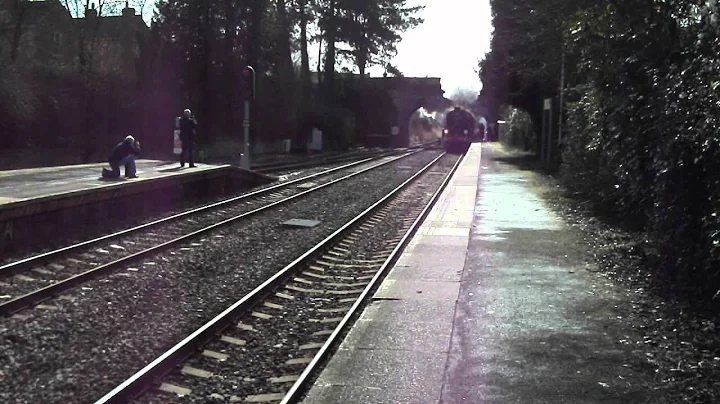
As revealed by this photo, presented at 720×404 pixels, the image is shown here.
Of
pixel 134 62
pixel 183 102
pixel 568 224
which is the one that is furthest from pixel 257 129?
pixel 568 224

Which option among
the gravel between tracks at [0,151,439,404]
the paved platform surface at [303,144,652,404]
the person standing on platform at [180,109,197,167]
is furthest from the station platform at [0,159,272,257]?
the paved platform surface at [303,144,652,404]

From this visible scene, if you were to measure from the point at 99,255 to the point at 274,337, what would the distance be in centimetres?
457

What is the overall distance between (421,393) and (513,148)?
52418mm

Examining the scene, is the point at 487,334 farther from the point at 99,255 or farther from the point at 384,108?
the point at 384,108

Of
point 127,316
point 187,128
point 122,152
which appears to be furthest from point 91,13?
point 127,316

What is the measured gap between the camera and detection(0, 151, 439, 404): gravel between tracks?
5.57 meters

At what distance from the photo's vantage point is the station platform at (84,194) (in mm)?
11500

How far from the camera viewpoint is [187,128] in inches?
771

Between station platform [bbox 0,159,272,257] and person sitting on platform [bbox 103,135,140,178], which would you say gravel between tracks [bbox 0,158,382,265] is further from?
person sitting on platform [bbox 103,135,140,178]

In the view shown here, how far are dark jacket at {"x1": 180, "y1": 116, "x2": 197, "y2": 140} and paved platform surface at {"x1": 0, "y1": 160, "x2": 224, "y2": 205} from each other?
2.84 feet

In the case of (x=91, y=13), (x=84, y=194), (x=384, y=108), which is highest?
(x=91, y=13)

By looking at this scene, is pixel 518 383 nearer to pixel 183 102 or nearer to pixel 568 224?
pixel 568 224

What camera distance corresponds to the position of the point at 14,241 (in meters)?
11.2

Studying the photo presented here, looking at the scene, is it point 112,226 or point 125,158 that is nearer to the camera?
point 112,226
